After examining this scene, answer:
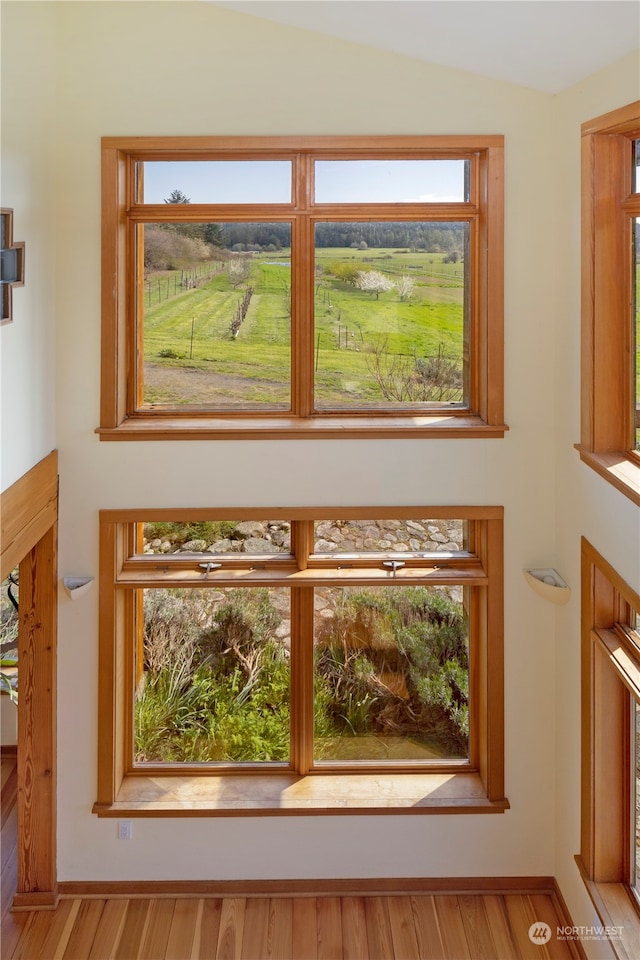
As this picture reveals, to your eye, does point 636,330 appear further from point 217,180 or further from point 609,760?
point 217,180

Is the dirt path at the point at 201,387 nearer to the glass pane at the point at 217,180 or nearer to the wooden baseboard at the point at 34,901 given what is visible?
the glass pane at the point at 217,180

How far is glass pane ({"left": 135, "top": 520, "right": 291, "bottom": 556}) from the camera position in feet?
12.7

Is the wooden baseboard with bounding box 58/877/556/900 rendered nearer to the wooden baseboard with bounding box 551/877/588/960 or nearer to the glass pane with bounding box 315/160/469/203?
the wooden baseboard with bounding box 551/877/588/960

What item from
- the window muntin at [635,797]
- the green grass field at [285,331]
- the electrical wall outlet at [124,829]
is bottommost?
the electrical wall outlet at [124,829]

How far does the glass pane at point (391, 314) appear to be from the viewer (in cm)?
374

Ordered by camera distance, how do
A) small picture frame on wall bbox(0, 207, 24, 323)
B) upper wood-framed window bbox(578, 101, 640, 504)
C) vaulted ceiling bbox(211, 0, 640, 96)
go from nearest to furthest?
vaulted ceiling bbox(211, 0, 640, 96) < small picture frame on wall bbox(0, 207, 24, 323) < upper wood-framed window bbox(578, 101, 640, 504)

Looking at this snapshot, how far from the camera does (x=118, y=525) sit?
3.75 m

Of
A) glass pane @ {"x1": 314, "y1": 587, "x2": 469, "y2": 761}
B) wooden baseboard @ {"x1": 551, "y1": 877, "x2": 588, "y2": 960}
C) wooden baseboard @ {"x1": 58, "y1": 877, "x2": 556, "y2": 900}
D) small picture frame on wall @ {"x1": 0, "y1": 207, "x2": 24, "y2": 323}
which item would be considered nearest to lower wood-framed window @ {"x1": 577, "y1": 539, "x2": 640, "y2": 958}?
wooden baseboard @ {"x1": 551, "y1": 877, "x2": 588, "y2": 960}

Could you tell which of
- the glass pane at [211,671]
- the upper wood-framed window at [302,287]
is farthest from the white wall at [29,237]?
the glass pane at [211,671]

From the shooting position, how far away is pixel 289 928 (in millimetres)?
3562

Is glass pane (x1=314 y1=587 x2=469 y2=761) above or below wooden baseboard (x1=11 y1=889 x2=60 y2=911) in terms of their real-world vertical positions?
above

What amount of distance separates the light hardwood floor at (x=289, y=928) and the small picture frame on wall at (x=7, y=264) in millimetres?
2601

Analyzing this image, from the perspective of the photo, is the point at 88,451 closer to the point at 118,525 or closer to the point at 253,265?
the point at 118,525

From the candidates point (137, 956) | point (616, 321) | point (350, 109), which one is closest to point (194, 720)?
point (137, 956)
